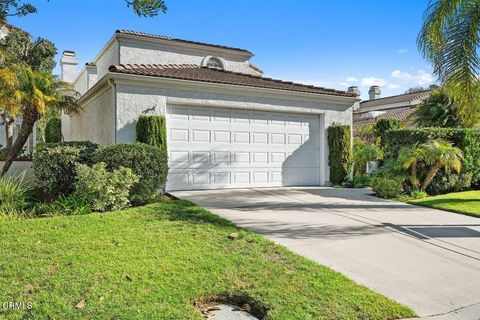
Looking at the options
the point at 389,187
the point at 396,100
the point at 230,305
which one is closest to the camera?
the point at 230,305

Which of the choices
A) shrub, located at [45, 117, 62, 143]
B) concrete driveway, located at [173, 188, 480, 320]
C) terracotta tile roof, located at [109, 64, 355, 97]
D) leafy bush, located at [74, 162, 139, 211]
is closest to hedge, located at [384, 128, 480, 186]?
terracotta tile roof, located at [109, 64, 355, 97]

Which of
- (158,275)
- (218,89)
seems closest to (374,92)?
(218,89)

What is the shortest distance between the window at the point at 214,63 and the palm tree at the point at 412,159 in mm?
8878

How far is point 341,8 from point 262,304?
32.4 feet

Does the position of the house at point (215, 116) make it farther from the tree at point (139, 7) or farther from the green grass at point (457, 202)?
the tree at point (139, 7)

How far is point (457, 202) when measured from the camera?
928 cm

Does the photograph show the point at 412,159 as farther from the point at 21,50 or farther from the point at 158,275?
the point at 21,50

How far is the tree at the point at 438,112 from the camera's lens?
15.8m

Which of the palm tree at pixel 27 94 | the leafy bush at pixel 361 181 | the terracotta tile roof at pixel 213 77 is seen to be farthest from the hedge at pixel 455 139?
the palm tree at pixel 27 94

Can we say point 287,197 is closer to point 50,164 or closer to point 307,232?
point 307,232

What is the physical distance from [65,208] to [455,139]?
11827 millimetres

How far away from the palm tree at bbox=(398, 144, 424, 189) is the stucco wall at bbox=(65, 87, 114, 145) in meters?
8.67

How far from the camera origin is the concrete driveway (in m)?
3.93
